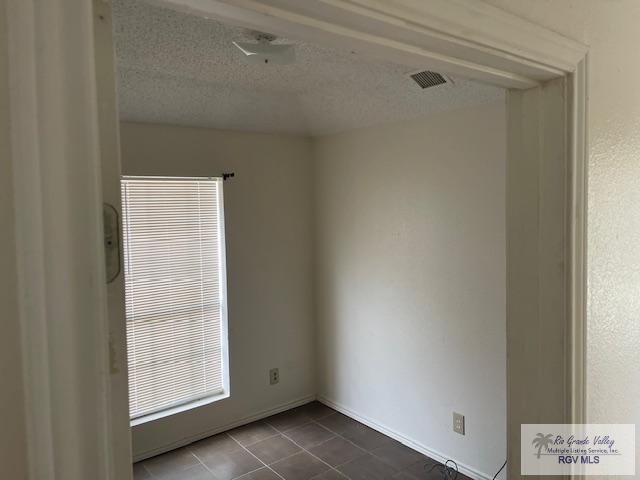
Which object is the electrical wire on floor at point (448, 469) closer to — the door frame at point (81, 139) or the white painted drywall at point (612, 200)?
the white painted drywall at point (612, 200)

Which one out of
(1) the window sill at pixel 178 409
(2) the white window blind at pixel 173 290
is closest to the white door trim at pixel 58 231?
(2) the white window blind at pixel 173 290

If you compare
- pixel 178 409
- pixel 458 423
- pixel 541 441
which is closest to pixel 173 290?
pixel 178 409

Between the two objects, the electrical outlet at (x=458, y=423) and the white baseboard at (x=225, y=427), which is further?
the white baseboard at (x=225, y=427)

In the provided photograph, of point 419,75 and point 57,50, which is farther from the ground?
point 419,75

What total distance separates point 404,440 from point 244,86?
2.49 m

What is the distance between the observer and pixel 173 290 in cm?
310

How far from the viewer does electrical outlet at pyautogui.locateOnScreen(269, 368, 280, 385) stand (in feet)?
11.6

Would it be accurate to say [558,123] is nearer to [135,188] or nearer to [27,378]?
[27,378]

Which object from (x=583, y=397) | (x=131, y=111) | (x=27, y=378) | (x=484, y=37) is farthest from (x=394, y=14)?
(x=131, y=111)

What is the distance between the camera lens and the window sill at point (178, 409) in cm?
298

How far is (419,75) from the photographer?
244cm

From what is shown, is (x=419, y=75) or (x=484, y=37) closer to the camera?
(x=484, y=37)

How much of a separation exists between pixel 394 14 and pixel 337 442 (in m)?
3.01

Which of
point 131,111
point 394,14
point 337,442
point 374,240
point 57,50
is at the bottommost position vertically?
point 337,442
